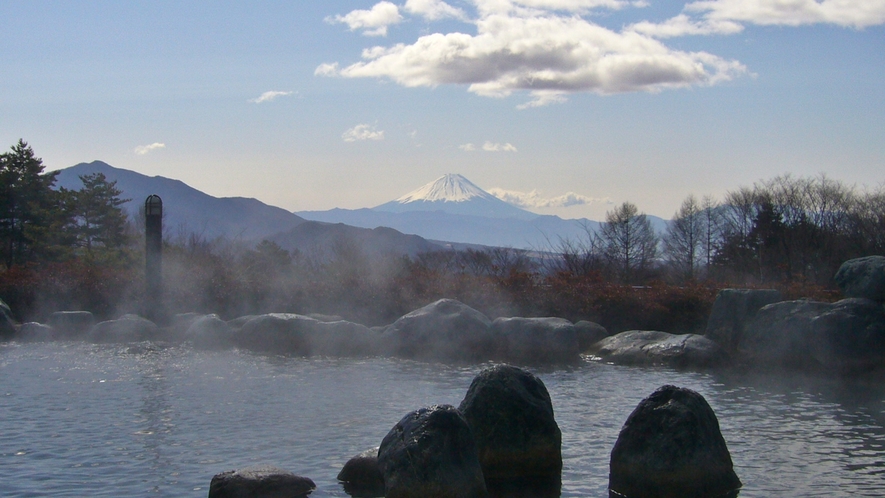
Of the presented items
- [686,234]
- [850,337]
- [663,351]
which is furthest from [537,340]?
[686,234]

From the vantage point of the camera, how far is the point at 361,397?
13.7m

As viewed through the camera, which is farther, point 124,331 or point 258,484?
point 124,331

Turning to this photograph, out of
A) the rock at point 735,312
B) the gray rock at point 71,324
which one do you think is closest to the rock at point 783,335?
the rock at point 735,312

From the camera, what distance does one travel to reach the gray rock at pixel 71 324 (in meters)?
22.5

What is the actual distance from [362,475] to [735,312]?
1239cm

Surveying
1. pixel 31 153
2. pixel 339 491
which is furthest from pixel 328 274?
pixel 31 153

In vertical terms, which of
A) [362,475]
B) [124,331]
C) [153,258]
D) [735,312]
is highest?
[153,258]

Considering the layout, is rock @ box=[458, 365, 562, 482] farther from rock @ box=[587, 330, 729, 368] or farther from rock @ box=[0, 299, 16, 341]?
rock @ box=[0, 299, 16, 341]

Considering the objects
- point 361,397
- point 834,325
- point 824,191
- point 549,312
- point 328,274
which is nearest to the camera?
point 361,397

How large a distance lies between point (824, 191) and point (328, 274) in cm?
4118

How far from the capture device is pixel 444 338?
19.0m

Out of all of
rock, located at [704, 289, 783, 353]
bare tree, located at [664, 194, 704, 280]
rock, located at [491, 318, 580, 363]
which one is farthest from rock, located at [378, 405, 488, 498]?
→ bare tree, located at [664, 194, 704, 280]

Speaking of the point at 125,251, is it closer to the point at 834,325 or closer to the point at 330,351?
the point at 330,351

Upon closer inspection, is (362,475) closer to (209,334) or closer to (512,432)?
(512,432)
